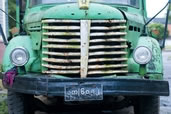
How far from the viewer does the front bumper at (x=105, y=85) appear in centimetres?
500

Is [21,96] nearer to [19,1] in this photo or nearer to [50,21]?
[50,21]

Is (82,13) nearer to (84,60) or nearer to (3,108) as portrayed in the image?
(84,60)

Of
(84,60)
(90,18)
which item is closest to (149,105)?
(84,60)

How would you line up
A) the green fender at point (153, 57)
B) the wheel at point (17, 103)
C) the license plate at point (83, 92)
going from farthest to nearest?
the wheel at point (17, 103), the green fender at point (153, 57), the license plate at point (83, 92)

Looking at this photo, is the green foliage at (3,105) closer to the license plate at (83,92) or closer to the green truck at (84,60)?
the green truck at (84,60)

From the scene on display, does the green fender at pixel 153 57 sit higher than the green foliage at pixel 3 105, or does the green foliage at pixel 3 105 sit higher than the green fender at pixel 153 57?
the green fender at pixel 153 57

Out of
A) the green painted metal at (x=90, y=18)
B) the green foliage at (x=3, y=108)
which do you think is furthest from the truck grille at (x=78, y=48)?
the green foliage at (x=3, y=108)

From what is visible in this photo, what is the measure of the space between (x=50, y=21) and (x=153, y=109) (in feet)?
6.59

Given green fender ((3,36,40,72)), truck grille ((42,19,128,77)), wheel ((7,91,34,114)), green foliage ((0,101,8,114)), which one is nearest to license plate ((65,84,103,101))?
truck grille ((42,19,128,77))

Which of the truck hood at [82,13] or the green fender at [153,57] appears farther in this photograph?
the green fender at [153,57]

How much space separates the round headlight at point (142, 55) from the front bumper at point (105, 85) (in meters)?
0.33

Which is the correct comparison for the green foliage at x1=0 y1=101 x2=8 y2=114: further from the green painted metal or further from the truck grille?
the truck grille

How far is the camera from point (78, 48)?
5285mm

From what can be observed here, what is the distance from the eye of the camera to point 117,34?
5.40 m
